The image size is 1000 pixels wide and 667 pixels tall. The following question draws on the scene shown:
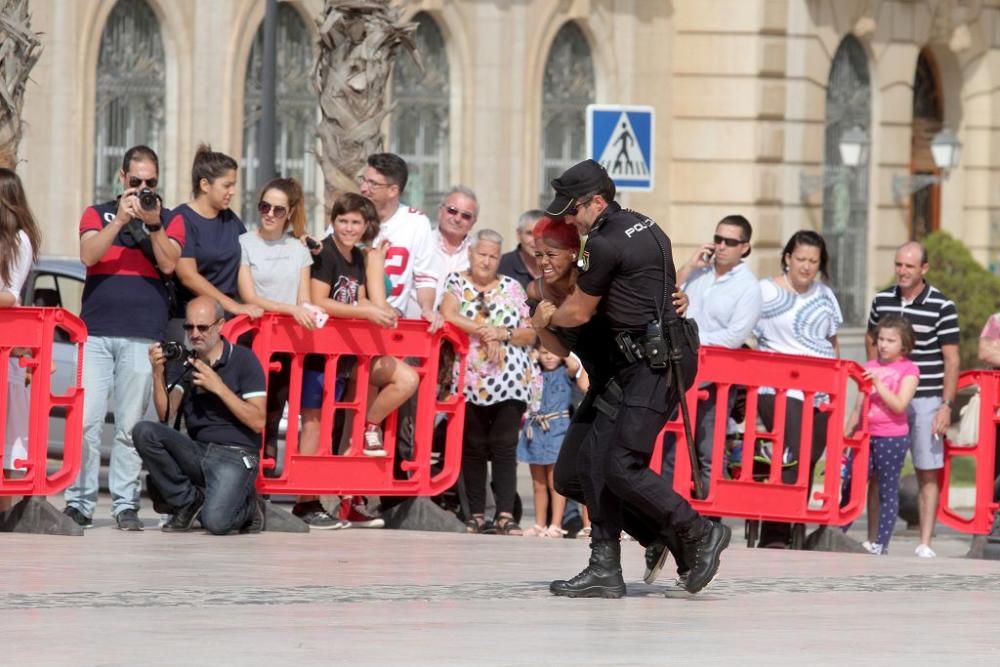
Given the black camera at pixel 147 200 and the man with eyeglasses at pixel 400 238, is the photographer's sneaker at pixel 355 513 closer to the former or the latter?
the man with eyeglasses at pixel 400 238

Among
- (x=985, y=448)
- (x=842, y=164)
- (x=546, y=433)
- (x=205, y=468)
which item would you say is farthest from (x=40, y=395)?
(x=842, y=164)

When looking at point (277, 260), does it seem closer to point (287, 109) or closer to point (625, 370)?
point (625, 370)

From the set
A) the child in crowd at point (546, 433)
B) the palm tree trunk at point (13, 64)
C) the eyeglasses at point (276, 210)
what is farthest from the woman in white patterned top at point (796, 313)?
the palm tree trunk at point (13, 64)

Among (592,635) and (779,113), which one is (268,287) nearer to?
(592,635)

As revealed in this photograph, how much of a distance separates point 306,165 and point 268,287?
37.2 ft

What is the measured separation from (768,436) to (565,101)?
13.5m

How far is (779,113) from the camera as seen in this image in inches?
1082

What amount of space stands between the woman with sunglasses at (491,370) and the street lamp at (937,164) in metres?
14.6

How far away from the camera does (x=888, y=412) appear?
14.6 m

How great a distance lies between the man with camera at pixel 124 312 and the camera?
12859mm

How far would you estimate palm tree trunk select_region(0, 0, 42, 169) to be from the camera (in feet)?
54.7

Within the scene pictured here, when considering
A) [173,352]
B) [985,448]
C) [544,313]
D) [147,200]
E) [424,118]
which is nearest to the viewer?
[544,313]

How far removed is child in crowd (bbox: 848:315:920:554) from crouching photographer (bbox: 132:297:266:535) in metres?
3.47

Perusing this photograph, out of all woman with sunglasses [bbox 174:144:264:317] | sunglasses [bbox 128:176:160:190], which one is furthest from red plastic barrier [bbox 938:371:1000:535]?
sunglasses [bbox 128:176:160:190]
